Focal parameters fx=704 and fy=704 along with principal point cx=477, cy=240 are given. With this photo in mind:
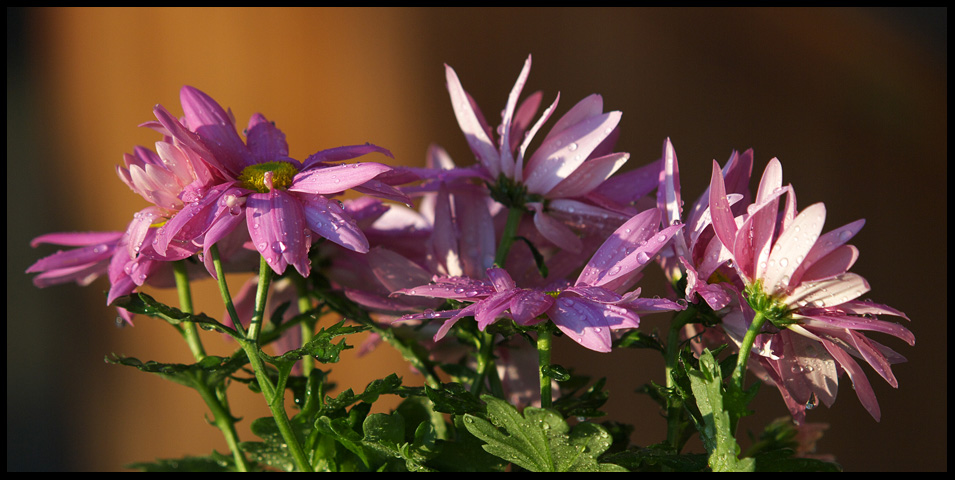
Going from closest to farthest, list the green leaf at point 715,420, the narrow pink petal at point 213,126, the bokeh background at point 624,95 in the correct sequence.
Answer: the green leaf at point 715,420 < the narrow pink petal at point 213,126 < the bokeh background at point 624,95

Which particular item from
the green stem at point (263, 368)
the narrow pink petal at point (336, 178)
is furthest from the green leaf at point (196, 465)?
the narrow pink petal at point (336, 178)

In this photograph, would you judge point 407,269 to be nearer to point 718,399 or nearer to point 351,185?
point 351,185

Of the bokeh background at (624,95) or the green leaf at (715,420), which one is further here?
the bokeh background at (624,95)

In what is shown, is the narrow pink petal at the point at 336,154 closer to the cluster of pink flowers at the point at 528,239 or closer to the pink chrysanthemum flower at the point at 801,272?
the cluster of pink flowers at the point at 528,239

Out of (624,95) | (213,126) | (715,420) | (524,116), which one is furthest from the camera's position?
(624,95)

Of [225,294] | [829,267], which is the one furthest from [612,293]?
[225,294]

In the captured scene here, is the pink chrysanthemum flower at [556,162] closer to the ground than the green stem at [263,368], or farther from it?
farther from it

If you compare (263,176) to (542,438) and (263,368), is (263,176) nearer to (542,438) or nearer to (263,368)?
(263,368)
